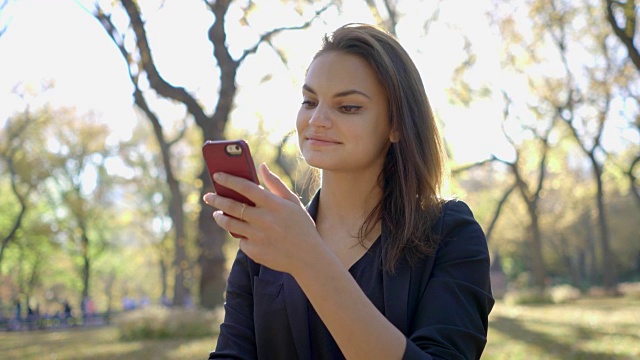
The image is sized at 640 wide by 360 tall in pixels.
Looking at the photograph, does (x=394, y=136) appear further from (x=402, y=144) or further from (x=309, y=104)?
(x=309, y=104)

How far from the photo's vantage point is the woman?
1.91 meters

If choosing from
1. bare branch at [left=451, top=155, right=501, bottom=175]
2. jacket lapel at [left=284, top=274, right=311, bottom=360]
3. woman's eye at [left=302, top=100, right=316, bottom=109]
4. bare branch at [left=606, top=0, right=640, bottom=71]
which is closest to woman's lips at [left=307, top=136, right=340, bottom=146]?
woman's eye at [left=302, top=100, right=316, bottom=109]

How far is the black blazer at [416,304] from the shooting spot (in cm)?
183

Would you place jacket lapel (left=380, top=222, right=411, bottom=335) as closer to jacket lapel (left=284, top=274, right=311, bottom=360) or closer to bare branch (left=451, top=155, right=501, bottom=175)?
jacket lapel (left=284, top=274, right=311, bottom=360)

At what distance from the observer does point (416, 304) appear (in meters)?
1.97

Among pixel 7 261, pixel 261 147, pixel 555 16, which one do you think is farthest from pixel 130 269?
pixel 555 16

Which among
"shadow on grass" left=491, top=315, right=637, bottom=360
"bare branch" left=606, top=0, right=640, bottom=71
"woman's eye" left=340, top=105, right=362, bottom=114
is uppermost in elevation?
"bare branch" left=606, top=0, right=640, bottom=71

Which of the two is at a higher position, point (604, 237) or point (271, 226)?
point (271, 226)

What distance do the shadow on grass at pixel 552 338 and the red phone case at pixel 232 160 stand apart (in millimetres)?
9301

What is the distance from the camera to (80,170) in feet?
129

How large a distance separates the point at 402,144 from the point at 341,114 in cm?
24

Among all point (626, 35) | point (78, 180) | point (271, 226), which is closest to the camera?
point (271, 226)

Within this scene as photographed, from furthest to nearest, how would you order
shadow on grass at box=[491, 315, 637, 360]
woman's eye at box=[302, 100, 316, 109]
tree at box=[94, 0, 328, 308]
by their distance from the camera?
tree at box=[94, 0, 328, 308] → shadow on grass at box=[491, 315, 637, 360] → woman's eye at box=[302, 100, 316, 109]

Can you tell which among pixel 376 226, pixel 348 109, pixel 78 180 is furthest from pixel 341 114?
pixel 78 180
